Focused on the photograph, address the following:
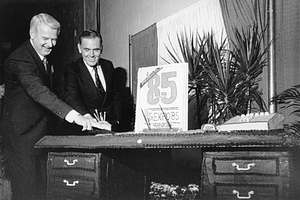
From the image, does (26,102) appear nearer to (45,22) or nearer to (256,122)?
(45,22)

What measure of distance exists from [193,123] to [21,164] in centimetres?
190

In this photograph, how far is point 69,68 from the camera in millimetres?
2865

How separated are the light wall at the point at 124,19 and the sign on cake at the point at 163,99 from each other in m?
2.33

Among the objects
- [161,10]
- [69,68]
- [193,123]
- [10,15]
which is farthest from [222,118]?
[10,15]

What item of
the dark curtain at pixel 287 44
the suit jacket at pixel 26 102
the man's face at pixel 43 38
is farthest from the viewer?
the dark curtain at pixel 287 44

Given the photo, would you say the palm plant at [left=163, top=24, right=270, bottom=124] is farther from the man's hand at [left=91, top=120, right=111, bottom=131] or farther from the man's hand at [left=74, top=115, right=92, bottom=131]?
the man's hand at [left=74, top=115, right=92, bottom=131]

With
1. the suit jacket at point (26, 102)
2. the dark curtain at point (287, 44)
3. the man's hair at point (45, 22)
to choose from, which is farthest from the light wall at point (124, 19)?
the suit jacket at point (26, 102)

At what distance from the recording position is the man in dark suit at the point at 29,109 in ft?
7.73

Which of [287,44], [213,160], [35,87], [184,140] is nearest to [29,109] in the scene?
[35,87]

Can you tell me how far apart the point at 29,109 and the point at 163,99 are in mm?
990

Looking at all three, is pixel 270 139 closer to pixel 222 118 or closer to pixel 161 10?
pixel 222 118

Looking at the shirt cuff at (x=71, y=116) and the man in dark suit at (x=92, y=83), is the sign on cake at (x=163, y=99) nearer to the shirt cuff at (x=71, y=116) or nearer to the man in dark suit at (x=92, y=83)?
the shirt cuff at (x=71, y=116)

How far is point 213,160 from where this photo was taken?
1.58m

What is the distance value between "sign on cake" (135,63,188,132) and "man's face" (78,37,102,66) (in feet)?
2.55
